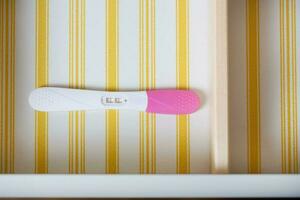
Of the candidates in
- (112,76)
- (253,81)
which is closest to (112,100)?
(112,76)

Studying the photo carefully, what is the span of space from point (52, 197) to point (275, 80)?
0.56 metres

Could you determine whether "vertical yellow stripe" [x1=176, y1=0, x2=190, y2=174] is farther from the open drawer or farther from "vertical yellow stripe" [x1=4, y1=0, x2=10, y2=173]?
"vertical yellow stripe" [x1=4, y1=0, x2=10, y2=173]

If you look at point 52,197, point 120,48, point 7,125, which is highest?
point 120,48

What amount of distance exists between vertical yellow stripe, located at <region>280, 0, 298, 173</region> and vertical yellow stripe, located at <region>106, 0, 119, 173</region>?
0.39 metres

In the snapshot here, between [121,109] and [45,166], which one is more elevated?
[121,109]

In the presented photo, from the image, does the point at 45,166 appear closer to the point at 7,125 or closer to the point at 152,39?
the point at 7,125

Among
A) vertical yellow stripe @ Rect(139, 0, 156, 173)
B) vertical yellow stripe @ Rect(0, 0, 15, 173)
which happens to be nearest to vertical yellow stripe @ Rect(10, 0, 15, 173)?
vertical yellow stripe @ Rect(0, 0, 15, 173)

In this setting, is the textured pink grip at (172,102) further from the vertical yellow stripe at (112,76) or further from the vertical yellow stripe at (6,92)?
the vertical yellow stripe at (6,92)

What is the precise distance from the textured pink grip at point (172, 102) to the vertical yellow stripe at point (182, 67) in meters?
0.02

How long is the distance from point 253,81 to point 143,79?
257mm

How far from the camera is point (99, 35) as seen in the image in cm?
96

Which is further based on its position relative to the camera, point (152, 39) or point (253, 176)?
point (152, 39)

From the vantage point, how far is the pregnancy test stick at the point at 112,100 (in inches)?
36.3

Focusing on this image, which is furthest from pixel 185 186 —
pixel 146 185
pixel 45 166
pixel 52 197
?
pixel 45 166
